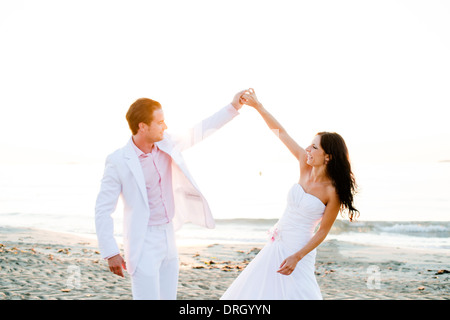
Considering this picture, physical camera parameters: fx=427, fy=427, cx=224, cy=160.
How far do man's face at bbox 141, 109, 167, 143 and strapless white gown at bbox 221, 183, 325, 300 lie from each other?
4.19 ft

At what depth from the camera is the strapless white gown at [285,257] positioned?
3613mm

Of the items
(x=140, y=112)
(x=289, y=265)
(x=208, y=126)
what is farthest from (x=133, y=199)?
(x=289, y=265)

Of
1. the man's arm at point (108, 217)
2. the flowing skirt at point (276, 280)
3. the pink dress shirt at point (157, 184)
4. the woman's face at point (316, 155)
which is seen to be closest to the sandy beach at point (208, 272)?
the flowing skirt at point (276, 280)

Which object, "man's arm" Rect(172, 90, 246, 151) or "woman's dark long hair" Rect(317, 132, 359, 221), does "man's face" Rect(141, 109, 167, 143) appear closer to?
"man's arm" Rect(172, 90, 246, 151)

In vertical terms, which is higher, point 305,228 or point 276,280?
point 305,228

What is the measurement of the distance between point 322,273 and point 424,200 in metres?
23.4

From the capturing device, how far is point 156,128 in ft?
11.7

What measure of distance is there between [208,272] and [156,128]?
6588mm

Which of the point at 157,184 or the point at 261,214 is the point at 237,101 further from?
the point at 261,214

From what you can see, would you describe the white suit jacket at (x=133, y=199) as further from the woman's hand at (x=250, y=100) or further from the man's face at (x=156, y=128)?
the woman's hand at (x=250, y=100)

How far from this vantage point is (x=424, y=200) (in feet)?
98.2

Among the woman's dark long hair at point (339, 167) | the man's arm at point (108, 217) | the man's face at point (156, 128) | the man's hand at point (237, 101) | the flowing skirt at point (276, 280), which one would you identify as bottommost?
the flowing skirt at point (276, 280)

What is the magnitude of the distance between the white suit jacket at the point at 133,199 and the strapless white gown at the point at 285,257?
1.96 ft
